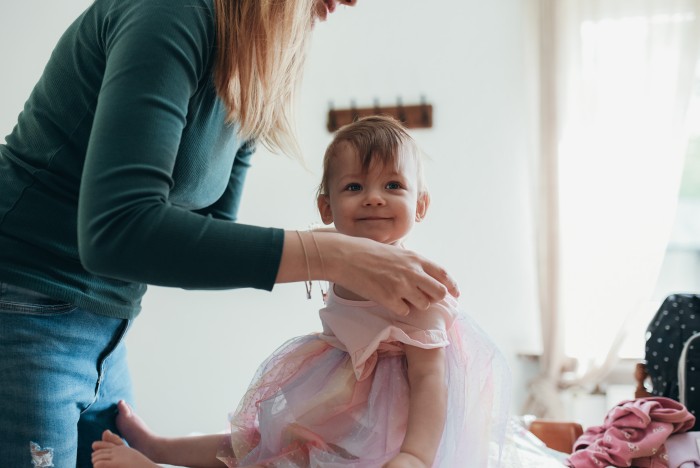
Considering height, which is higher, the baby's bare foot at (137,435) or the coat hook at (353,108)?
the coat hook at (353,108)

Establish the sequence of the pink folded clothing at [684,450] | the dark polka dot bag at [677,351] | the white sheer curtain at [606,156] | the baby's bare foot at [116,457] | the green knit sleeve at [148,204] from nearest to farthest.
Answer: the green knit sleeve at [148,204], the baby's bare foot at [116,457], the pink folded clothing at [684,450], the dark polka dot bag at [677,351], the white sheer curtain at [606,156]

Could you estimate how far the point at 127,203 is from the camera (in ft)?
2.72

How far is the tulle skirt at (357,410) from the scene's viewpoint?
1.07m

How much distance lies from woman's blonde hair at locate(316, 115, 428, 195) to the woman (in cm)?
8

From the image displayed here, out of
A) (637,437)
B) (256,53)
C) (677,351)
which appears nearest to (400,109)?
(677,351)

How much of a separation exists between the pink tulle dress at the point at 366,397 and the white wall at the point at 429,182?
1.67 m

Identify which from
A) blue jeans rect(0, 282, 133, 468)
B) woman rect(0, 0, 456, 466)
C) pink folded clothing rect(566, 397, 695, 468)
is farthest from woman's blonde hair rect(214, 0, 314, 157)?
pink folded clothing rect(566, 397, 695, 468)

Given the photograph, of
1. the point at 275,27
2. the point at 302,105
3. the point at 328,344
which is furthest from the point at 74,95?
the point at 302,105

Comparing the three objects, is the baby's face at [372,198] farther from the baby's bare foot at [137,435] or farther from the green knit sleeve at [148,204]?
the baby's bare foot at [137,435]

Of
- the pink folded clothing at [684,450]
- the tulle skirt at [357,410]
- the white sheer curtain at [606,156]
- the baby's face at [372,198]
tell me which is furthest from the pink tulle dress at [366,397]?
the white sheer curtain at [606,156]

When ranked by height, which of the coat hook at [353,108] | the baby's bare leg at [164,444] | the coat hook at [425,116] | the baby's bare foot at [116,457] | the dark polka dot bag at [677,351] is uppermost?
the coat hook at [353,108]

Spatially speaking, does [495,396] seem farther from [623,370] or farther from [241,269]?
[623,370]

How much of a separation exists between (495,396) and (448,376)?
102 mm

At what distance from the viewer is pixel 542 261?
2.70 m
